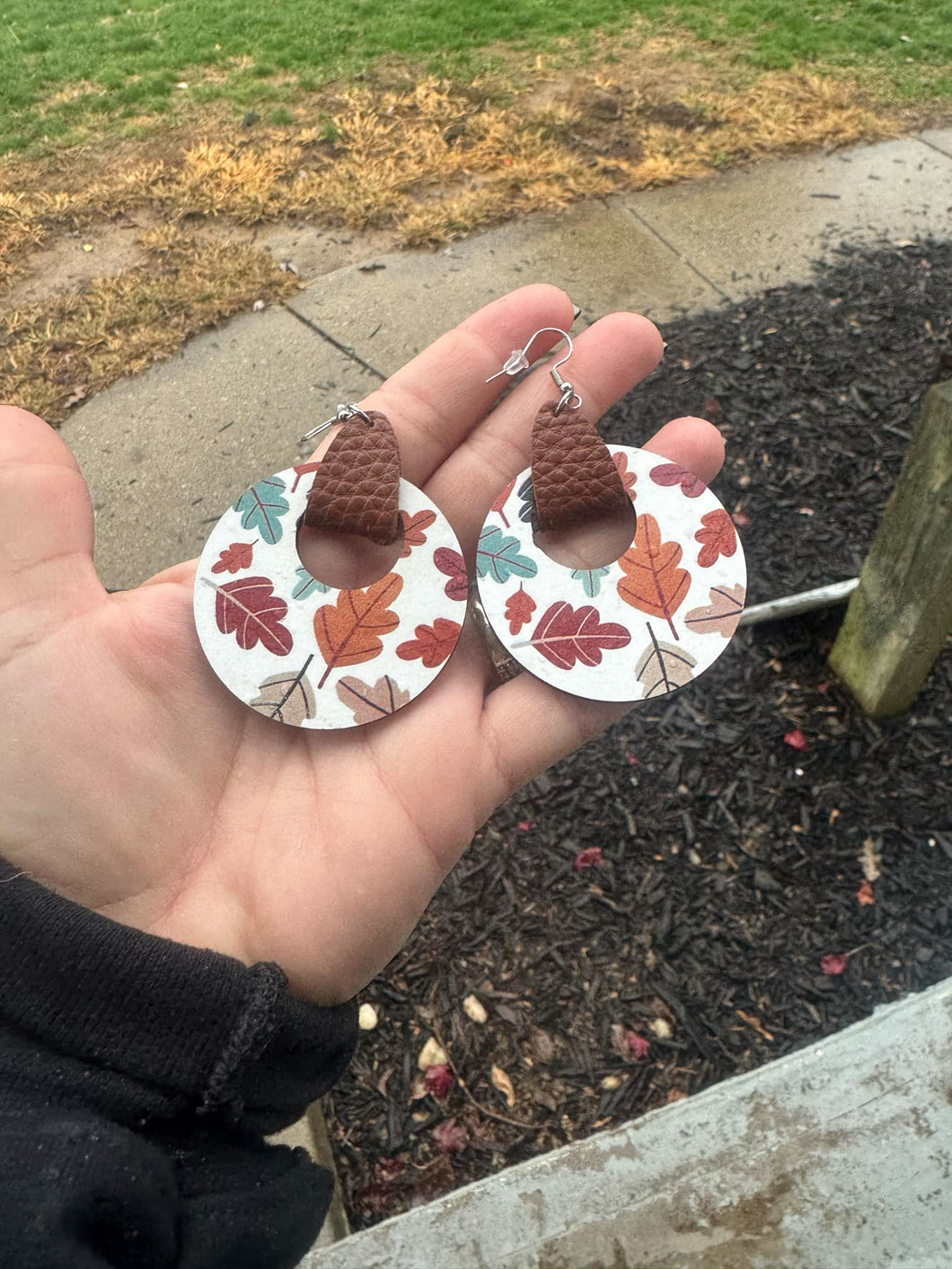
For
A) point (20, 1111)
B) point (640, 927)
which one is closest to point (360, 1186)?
point (640, 927)

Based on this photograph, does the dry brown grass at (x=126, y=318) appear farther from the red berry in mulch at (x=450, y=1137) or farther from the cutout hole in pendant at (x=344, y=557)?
the red berry in mulch at (x=450, y=1137)

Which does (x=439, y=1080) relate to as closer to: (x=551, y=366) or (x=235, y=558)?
(x=235, y=558)

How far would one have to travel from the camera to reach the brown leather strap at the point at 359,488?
1.68m

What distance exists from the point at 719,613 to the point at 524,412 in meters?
0.59

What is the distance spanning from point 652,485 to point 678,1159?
124 cm

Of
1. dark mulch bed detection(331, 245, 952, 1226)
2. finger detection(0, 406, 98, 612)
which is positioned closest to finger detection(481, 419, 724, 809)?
dark mulch bed detection(331, 245, 952, 1226)

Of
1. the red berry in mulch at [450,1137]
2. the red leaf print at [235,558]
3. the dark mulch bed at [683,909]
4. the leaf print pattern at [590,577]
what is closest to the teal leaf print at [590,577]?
the leaf print pattern at [590,577]

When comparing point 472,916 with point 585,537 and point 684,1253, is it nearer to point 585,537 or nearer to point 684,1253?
point 684,1253

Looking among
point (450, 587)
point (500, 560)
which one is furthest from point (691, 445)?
point (450, 587)

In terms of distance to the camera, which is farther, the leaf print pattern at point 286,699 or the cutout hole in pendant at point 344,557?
the cutout hole in pendant at point 344,557

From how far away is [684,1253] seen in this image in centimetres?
158

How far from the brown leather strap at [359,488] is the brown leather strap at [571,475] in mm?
270

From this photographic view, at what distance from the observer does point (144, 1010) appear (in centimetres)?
128

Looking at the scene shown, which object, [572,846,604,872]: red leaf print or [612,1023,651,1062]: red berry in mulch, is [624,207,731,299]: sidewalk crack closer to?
[572,846,604,872]: red leaf print
